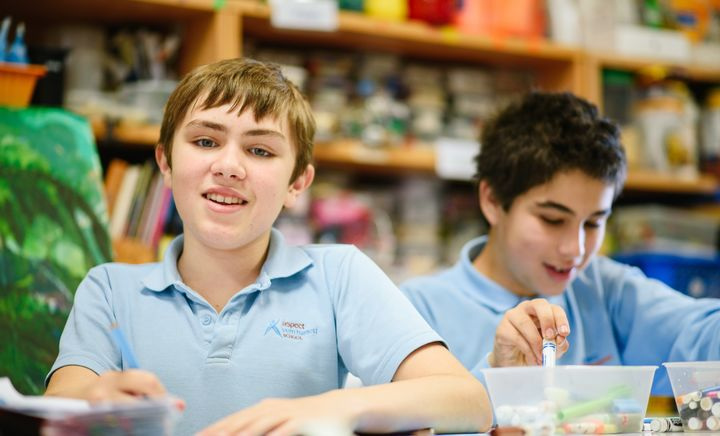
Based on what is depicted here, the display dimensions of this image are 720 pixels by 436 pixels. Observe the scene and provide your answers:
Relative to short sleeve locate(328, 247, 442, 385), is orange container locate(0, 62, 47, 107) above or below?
above

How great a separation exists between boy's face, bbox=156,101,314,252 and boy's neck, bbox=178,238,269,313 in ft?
0.08

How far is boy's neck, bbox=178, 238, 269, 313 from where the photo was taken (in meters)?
1.25

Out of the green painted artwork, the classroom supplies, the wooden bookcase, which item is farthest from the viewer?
the wooden bookcase

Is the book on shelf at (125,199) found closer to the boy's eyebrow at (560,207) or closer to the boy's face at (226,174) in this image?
the boy's face at (226,174)

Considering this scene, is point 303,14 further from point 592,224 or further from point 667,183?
point 667,183

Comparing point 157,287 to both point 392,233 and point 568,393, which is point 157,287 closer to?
point 568,393

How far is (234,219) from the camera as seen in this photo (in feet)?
3.95

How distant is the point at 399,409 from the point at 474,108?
73.8 inches

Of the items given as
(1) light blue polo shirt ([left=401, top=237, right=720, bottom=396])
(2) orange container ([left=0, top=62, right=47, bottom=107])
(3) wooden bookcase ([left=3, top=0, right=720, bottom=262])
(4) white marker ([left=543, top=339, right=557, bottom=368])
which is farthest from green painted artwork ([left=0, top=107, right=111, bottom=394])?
(4) white marker ([left=543, top=339, right=557, bottom=368])

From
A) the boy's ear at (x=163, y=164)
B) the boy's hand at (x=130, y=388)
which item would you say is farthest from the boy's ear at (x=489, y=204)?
the boy's hand at (x=130, y=388)

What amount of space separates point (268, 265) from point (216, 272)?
3.0 inches

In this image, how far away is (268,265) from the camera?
1.27m

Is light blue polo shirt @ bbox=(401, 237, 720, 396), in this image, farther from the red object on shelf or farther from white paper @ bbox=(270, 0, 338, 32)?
the red object on shelf

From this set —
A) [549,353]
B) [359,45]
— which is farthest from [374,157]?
[549,353]
